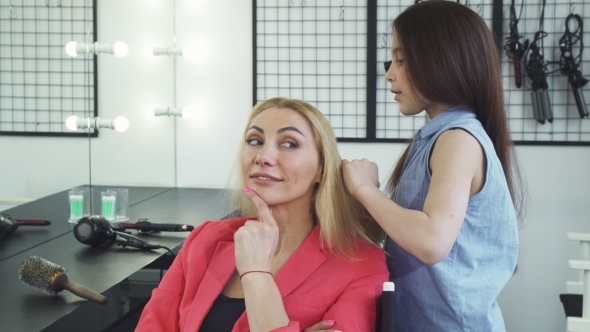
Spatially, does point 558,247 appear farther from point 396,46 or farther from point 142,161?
point 396,46

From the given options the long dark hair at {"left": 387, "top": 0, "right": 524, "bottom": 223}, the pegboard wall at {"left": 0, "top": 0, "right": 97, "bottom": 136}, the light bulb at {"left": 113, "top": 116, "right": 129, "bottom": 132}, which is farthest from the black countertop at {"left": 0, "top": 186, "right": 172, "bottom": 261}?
the long dark hair at {"left": 387, "top": 0, "right": 524, "bottom": 223}

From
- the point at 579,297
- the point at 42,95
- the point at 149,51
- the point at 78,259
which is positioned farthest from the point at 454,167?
the point at 149,51

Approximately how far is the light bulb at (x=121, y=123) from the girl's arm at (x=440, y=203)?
5.53ft

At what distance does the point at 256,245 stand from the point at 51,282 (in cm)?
50

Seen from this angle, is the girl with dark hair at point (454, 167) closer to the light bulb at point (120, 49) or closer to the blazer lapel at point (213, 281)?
the blazer lapel at point (213, 281)

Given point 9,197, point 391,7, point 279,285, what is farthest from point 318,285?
point 391,7

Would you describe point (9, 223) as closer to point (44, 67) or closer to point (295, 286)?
point (44, 67)

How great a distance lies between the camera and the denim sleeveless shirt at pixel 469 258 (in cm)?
147

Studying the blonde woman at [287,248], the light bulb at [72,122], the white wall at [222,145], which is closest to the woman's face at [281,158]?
the blonde woman at [287,248]

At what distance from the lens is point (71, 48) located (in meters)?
2.38

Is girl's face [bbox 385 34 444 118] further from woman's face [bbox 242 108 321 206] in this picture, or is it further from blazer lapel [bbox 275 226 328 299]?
blazer lapel [bbox 275 226 328 299]

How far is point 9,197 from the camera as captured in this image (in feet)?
6.61

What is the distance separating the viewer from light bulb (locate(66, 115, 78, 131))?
2389mm

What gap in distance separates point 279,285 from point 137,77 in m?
1.92
